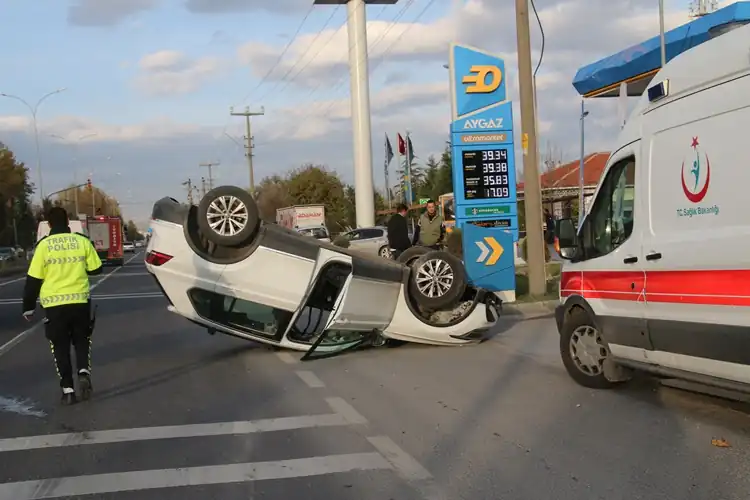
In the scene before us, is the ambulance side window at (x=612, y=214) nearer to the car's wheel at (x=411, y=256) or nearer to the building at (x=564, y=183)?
the car's wheel at (x=411, y=256)

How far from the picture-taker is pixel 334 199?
85875 mm

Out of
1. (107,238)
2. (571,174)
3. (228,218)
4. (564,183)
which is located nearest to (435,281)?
(228,218)

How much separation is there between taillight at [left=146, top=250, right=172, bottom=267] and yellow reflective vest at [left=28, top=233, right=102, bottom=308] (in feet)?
5.15

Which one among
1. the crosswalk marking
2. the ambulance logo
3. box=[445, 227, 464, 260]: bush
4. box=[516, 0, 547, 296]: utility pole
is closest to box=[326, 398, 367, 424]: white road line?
the crosswalk marking

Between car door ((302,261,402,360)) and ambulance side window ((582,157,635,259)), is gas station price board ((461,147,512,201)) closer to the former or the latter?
car door ((302,261,402,360))

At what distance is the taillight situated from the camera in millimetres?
9195

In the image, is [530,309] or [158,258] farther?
[530,309]

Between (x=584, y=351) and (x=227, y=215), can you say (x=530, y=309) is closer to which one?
(x=584, y=351)

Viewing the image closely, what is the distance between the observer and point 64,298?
7449 millimetres

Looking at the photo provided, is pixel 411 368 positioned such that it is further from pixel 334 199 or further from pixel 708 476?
pixel 334 199

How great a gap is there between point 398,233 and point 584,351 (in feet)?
20.9

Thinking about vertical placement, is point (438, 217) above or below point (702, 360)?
above

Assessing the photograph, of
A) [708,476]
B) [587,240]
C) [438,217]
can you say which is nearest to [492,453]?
[708,476]

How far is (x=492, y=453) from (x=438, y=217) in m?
9.14
